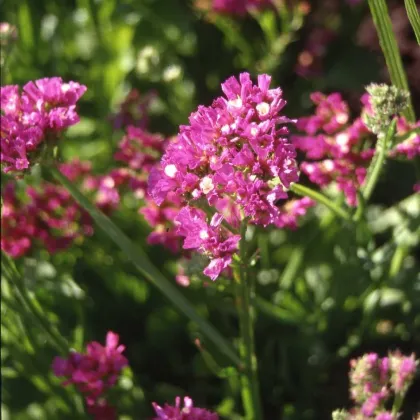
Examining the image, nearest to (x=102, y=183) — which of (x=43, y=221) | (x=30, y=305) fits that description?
(x=43, y=221)

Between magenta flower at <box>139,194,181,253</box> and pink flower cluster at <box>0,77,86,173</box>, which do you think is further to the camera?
magenta flower at <box>139,194,181,253</box>

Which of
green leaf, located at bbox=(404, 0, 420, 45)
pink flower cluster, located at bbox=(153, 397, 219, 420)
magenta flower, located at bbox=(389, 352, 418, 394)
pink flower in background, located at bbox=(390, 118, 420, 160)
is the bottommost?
pink flower cluster, located at bbox=(153, 397, 219, 420)

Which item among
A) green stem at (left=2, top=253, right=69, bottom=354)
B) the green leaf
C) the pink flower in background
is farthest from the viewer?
green stem at (left=2, top=253, right=69, bottom=354)

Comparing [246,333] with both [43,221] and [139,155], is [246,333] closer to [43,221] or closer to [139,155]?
[139,155]

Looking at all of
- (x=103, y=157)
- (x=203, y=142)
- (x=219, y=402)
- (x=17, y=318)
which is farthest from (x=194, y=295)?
(x=203, y=142)

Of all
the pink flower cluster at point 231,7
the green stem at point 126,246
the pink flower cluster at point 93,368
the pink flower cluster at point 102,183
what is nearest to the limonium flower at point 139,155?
the pink flower cluster at point 102,183

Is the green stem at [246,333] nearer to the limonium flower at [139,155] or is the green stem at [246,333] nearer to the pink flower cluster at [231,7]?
the limonium flower at [139,155]

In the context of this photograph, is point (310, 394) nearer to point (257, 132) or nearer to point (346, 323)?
point (346, 323)

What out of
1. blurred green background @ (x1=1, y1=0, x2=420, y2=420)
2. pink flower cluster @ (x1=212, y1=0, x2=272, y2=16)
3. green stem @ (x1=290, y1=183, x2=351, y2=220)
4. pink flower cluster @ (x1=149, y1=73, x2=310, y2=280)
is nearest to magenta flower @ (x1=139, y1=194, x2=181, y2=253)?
blurred green background @ (x1=1, y1=0, x2=420, y2=420)

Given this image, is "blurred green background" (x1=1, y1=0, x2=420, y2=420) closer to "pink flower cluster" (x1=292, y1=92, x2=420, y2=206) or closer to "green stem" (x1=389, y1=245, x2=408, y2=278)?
"green stem" (x1=389, y1=245, x2=408, y2=278)
